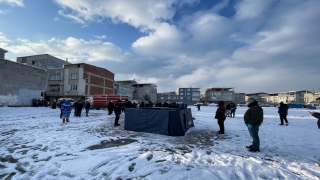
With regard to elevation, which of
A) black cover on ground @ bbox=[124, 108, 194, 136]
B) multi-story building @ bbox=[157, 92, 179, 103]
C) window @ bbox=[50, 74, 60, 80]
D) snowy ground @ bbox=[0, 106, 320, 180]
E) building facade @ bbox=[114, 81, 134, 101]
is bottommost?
snowy ground @ bbox=[0, 106, 320, 180]

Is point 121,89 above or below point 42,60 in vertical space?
below

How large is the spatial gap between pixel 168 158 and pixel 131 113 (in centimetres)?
476

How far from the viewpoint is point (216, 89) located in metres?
117

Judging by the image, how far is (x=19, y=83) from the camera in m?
29.6

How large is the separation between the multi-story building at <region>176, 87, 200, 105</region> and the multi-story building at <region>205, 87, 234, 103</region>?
8.63m

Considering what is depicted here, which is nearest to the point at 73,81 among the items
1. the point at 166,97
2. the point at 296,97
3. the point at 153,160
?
the point at 153,160

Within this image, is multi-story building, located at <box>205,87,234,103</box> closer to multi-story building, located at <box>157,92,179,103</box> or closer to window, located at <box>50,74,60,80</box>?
multi-story building, located at <box>157,92,179,103</box>

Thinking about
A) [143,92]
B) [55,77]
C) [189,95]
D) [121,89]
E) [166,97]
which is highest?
[55,77]

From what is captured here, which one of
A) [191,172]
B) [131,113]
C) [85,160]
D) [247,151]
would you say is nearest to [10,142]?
[85,160]

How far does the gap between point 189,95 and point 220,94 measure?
19.8 metres

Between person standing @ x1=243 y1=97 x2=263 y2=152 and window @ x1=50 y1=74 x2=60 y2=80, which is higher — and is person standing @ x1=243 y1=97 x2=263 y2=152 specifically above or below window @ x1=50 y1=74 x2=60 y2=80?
below

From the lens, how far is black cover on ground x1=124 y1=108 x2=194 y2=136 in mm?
7895

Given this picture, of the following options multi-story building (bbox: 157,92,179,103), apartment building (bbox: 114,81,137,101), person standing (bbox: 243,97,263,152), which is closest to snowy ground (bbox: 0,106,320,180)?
person standing (bbox: 243,97,263,152)

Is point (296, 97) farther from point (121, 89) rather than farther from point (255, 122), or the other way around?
point (255, 122)
